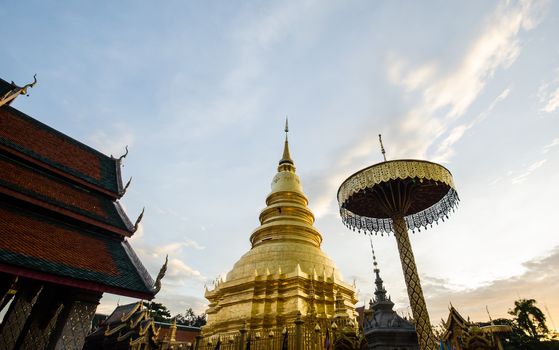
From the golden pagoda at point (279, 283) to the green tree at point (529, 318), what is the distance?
→ 28.2 metres

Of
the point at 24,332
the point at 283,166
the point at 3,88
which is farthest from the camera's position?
the point at 283,166

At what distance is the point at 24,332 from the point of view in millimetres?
7090

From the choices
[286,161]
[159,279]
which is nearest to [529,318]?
[286,161]

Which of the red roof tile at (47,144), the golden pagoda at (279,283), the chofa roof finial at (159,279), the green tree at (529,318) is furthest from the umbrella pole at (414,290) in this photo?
the green tree at (529,318)

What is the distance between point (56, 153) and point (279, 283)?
10.2 metres

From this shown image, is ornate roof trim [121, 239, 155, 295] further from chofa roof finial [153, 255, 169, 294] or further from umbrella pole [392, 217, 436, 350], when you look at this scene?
umbrella pole [392, 217, 436, 350]

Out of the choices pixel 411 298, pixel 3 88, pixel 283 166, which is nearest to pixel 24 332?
pixel 3 88

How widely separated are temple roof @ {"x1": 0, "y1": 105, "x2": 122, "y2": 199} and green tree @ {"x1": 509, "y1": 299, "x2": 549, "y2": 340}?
40.2 metres

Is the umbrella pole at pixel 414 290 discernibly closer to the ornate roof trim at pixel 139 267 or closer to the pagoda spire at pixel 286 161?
the ornate roof trim at pixel 139 267

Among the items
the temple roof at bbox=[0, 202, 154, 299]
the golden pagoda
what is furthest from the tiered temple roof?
the golden pagoda

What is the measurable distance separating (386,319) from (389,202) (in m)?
8.66

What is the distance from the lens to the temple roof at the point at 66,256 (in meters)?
6.32

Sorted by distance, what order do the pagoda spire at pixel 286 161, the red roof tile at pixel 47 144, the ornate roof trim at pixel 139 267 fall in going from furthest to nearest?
the pagoda spire at pixel 286 161 < the red roof tile at pixel 47 144 < the ornate roof trim at pixel 139 267

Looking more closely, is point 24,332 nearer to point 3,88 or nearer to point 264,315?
point 3,88
